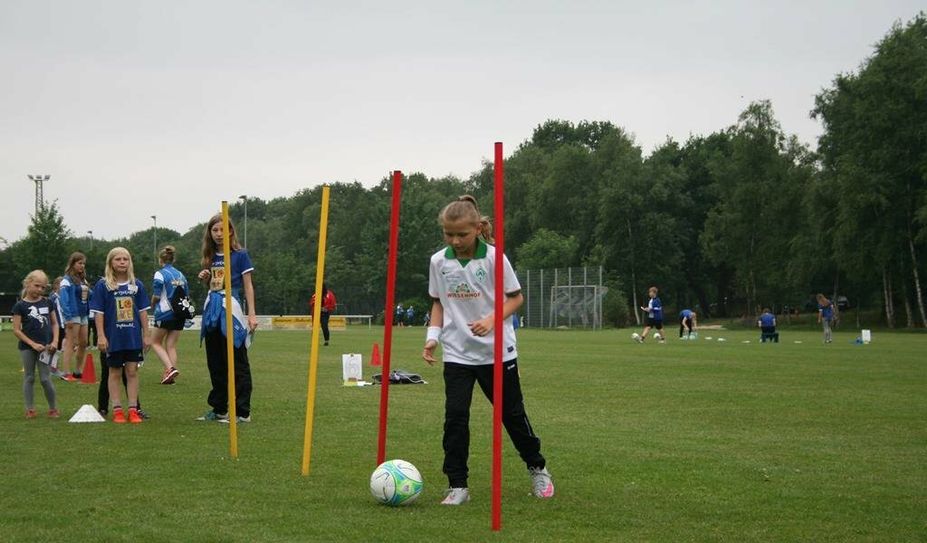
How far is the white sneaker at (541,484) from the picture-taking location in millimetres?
7680

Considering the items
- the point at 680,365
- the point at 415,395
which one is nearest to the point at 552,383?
the point at 415,395

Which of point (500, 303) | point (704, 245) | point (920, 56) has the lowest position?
point (500, 303)

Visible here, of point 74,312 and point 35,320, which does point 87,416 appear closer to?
point 35,320

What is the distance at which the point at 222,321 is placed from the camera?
12164 millimetres

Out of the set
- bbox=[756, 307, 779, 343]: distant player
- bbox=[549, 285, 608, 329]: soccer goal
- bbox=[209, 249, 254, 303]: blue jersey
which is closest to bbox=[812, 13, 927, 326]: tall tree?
bbox=[549, 285, 608, 329]: soccer goal

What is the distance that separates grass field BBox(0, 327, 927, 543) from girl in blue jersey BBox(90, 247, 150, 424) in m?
0.51

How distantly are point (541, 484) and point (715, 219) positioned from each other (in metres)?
78.2

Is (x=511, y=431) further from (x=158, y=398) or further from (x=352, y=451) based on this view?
(x=158, y=398)

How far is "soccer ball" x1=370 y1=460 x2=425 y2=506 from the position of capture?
7.23 m

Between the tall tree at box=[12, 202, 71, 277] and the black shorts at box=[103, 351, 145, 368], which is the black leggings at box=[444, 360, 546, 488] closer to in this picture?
the black shorts at box=[103, 351, 145, 368]

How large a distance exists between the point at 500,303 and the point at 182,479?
10.3 ft

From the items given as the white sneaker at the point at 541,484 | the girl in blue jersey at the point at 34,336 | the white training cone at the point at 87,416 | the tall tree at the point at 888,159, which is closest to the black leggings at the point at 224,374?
the white training cone at the point at 87,416

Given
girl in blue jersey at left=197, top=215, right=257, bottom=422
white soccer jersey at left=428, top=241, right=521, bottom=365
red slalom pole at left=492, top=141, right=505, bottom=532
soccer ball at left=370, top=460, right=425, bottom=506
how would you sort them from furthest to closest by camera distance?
1. girl in blue jersey at left=197, top=215, right=257, bottom=422
2. white soccer jersey at left=428, top=241, right=521, bottom=365
3. soccer ball at left=370, top=460, right=425, bottom=506
4. red slalom pole at left=492, top=141, right=505, bottom=532

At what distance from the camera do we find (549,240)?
9456cm
